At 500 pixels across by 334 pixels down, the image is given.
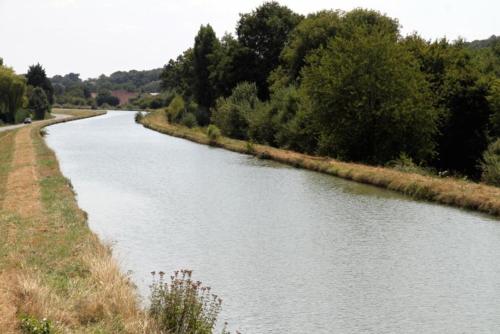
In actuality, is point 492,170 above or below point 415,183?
above

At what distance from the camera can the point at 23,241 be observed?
49.0ft

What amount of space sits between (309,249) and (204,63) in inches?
2768

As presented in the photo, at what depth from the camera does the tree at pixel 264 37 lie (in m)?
74.2

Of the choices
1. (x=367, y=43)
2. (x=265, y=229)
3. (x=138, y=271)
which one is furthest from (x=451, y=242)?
(x=367, y=43)

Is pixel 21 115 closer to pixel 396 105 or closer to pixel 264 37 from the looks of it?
pixel 264 37

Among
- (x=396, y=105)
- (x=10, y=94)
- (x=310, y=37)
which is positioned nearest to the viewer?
(x=396, y=105)

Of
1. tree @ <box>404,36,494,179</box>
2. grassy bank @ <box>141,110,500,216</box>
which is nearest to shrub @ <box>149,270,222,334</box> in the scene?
grassy bank @ <box>141,110,500,216</box>

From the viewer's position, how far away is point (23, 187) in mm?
25422

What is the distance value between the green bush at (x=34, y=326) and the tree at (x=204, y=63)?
76.4 m

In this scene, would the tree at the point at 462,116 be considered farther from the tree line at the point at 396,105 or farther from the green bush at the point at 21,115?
the green bush at the point at 21,115

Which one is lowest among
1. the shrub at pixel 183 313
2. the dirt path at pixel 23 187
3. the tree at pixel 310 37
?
the dirt path at pixel 23 187

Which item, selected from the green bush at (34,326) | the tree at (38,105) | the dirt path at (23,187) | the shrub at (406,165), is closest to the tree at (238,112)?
the shrub at (406,165)

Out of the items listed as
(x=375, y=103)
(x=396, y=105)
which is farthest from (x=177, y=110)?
(x=396, y=105)

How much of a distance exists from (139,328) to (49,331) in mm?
1411
